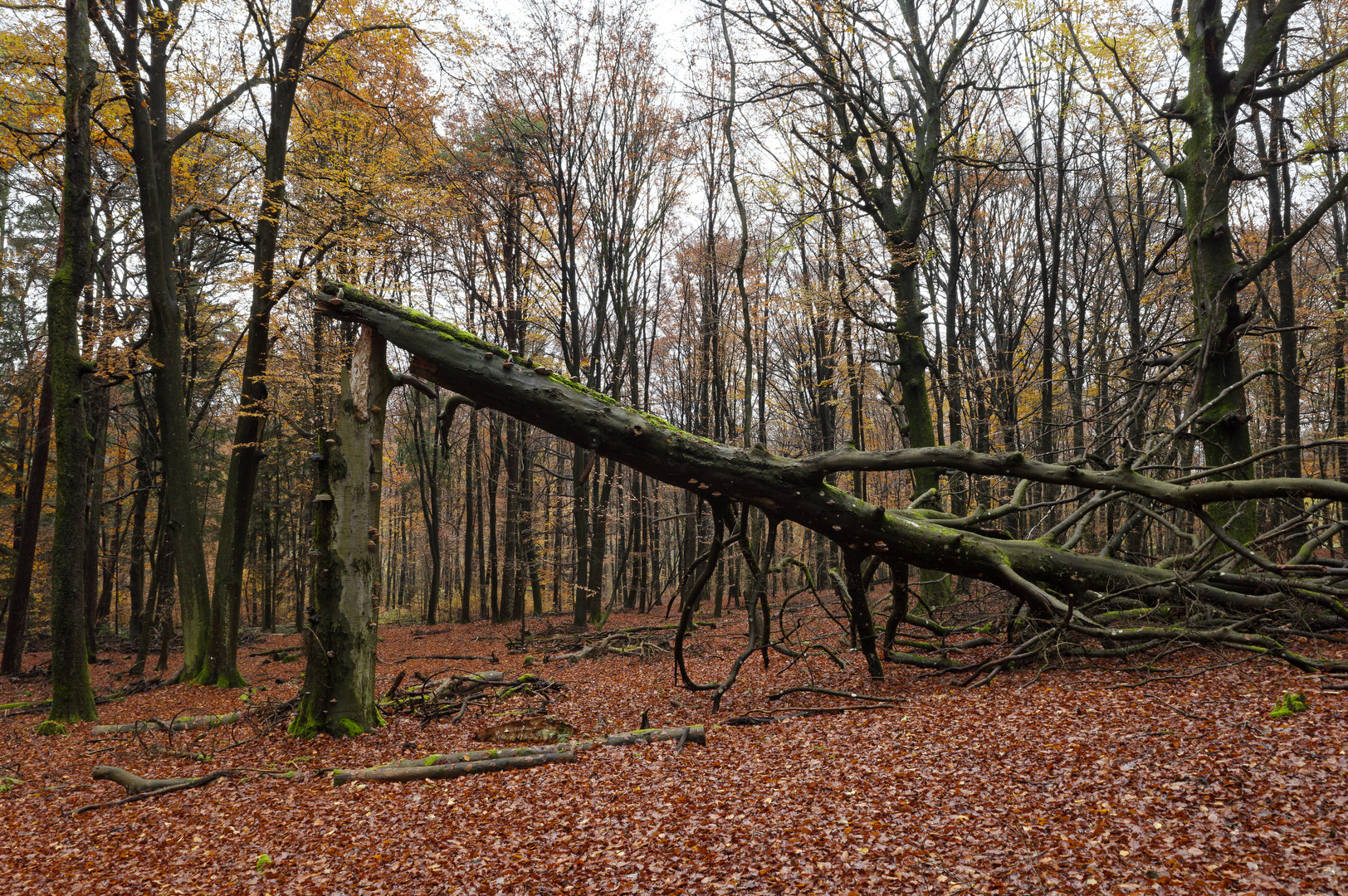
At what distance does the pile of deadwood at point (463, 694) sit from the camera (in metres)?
7.16

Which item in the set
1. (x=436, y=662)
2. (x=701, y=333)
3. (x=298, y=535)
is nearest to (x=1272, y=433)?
(x=701, y=333)

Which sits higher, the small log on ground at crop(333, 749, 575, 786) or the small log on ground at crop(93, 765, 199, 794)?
the small log on ground at crop(333, 749, 575, 786)

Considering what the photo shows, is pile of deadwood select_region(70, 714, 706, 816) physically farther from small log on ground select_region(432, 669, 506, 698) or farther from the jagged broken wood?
small log on ground select_region(432, 669, 506, 698)

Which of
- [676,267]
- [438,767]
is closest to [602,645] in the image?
[438,767]

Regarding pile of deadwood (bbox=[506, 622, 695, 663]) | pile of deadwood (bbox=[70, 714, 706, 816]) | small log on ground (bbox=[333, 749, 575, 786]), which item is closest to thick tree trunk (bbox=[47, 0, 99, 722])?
Result: pile of deadwood (bbox=[70, 714, 706, 816])

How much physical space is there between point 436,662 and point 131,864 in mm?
9440

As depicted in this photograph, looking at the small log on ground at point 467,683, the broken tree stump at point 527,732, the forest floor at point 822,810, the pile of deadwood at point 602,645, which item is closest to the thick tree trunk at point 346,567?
the forest floor at point 822,810

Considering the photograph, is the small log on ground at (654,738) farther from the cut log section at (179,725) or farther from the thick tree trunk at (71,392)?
the thick tree trunk at (71,392)

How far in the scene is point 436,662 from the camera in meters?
12.9

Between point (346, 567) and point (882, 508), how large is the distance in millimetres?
4881

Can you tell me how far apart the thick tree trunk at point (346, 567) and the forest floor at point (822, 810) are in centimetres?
33

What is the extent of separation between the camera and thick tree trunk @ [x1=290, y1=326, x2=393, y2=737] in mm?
5961

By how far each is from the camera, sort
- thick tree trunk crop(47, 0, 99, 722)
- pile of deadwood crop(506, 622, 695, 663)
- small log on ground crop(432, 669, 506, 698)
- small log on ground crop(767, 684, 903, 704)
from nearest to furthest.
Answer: small log on ground crop(767, 684, 903, 704), thick tree trunk crop(47, 0, 99, 722), small log on ground crop(432, 669, 506, 698), pile of deadwood crop(506, 622, 695, 663)

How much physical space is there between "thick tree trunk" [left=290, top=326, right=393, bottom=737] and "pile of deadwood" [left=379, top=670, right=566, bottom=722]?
1024 mm
